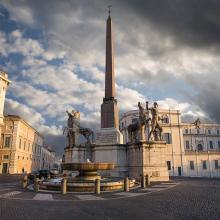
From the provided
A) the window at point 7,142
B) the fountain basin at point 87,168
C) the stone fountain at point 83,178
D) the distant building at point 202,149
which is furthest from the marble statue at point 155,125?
the window at point 7,142

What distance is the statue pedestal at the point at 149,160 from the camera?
62.0 ft

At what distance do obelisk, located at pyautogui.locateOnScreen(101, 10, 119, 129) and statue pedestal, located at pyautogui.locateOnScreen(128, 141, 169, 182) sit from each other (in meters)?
3.13

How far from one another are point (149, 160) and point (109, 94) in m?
7.22

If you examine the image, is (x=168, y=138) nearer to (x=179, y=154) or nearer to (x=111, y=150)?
(x=179, y=154)

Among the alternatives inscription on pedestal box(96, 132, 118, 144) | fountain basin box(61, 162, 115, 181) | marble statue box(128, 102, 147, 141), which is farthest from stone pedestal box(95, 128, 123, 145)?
fountain basin box(61, 162, 115, 181)

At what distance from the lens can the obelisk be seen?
2128 centimetres

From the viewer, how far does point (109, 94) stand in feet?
72.5

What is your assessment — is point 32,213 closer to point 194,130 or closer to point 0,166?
point 0,166

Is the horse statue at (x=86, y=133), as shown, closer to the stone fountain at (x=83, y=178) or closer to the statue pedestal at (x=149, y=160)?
the stone fountain at (x=83, y=178)

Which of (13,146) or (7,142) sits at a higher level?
(7,142)

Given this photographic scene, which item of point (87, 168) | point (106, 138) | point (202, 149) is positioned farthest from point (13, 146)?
point (202, 149)

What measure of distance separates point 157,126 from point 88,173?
844cm

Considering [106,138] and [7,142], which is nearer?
[106,138]

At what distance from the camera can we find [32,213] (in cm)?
Result: 733
